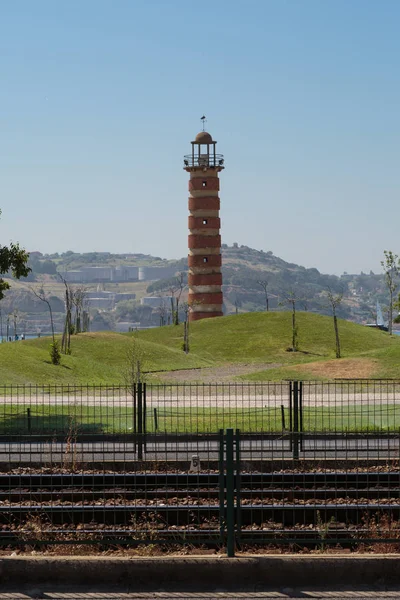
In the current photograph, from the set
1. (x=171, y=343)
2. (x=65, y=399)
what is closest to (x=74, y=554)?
(x=65, y=399)

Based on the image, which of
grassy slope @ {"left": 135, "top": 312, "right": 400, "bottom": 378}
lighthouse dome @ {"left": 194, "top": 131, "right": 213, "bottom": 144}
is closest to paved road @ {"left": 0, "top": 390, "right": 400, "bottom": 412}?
grassy slope @ {"left": 135, "top": 312, "right": 400, "bottom": 378}

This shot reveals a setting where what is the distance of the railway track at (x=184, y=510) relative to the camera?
41.6 feet

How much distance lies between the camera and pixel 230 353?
70000 millimetres

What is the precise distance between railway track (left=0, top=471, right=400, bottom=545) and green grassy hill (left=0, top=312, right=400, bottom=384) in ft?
86.4

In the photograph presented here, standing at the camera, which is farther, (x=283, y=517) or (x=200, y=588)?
(x=283, y=517)

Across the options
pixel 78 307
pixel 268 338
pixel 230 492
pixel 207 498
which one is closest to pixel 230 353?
pixel 268 338

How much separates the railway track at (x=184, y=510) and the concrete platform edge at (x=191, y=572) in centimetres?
74

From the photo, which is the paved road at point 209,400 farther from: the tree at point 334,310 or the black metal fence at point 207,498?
the tree at point 334,310

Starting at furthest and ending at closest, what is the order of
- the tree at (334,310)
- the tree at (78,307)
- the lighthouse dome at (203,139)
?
the lighthouse dome at (203,139) → the tree at (78,307) → the tree at (334,310)

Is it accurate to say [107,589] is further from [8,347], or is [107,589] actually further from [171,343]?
[171,343]

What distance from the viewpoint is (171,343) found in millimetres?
74500

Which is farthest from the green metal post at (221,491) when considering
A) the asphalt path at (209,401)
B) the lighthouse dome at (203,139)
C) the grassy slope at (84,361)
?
the lighthouse dome at (203,139)

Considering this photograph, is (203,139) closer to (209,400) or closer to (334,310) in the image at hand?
(334,310)

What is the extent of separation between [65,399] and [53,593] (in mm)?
24762
